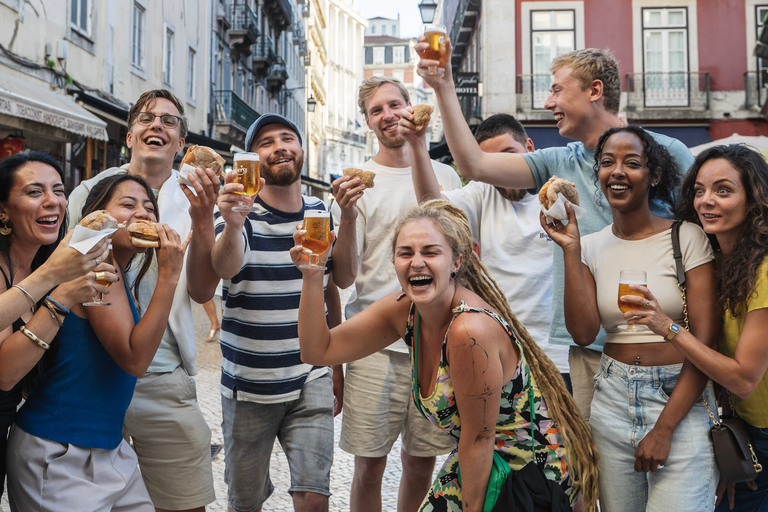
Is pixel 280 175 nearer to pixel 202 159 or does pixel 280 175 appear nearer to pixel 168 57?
pixel 202 159

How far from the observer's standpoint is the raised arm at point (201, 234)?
112 inches

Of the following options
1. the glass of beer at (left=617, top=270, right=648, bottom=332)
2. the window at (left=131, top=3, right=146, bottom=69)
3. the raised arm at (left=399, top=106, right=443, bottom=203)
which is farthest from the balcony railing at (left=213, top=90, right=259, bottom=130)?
the glass of beer at (left=617, top=270, right=648, bottom=332)

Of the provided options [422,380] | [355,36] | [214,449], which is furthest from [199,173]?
[355,36]

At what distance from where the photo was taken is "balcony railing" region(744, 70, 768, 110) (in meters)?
18.7

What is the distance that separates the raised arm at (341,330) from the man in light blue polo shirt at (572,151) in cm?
74

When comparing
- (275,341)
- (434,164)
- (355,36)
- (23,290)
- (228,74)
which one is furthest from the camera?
(355,36)

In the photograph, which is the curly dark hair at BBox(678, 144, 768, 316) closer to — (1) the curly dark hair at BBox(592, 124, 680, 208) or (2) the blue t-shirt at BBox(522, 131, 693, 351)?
(1) the curly dark hair at BBox(592, 124, 680, 208)

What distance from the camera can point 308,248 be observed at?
2.71 metres

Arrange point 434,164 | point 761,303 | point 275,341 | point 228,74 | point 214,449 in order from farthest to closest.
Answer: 1. point 228,74
2. point 214,449
3. point 434,164
4. point 275,341
5. point 761,303

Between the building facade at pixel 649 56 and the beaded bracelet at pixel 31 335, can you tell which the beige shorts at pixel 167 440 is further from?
the building facade at pixel 649 56

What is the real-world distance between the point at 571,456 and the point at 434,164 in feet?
6.31

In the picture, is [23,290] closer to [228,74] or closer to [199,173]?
[199,173]

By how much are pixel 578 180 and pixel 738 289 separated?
35.6 inches

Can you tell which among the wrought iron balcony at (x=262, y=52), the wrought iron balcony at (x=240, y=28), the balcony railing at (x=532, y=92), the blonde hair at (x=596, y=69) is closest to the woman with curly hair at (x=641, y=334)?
the blonde hair at (x=596, y=69)
